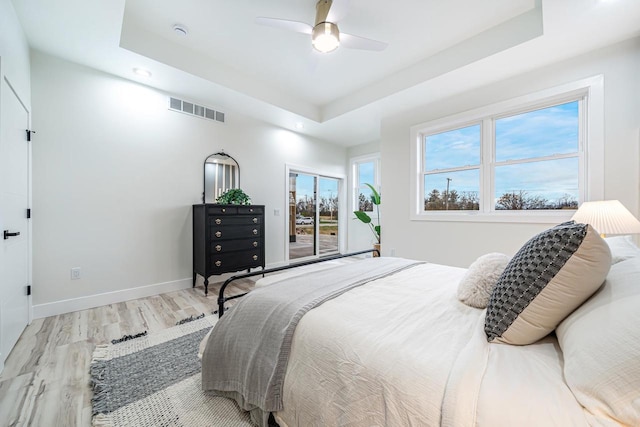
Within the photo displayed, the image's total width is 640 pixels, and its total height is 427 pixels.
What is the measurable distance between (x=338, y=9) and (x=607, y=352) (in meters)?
2.43

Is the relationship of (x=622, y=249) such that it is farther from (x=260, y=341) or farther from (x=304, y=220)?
(x=304, y=220)

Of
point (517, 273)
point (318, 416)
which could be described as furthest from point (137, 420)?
point (517, 273)

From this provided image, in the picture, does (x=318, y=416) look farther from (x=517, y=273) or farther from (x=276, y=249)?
(x=276, y=249)

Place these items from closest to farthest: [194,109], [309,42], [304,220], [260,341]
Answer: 1. [260,341]
2. [309,42]
3. [194,109]
4. [304,220]

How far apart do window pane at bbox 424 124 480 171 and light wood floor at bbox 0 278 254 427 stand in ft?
11.2

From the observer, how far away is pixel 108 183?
2.77 m

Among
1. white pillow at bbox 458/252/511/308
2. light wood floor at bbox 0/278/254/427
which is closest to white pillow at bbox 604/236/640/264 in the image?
white pillow at bbox 458/252/511/308

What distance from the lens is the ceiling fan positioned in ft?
6.57

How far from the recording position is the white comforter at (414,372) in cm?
61

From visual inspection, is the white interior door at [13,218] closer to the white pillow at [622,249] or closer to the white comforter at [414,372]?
the white comforter at [414,372]

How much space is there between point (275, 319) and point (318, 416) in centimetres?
→ 38

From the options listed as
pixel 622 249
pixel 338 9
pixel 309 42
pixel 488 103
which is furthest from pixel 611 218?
pixel 309 42

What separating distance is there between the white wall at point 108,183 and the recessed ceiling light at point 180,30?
899 mm

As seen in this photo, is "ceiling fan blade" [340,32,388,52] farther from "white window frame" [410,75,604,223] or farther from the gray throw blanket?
the gray throw blanket
